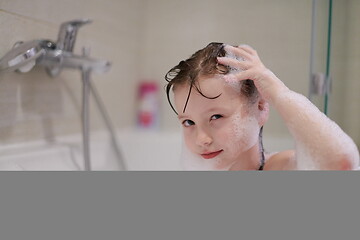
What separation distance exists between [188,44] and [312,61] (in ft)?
0.73

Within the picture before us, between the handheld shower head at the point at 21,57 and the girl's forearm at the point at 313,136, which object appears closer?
the girl's forearm at the point at 313,136

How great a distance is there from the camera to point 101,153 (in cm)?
119

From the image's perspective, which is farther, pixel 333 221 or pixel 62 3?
pixel 62 3

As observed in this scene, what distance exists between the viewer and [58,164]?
99 centimetres

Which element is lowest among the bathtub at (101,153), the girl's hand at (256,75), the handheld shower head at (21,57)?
the bathtub at (101,153)

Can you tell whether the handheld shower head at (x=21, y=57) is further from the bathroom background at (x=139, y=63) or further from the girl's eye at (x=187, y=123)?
the girl's eye at (x=187, y=123)

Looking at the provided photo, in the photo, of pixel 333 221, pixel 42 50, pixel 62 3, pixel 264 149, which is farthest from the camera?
pixel 62 3

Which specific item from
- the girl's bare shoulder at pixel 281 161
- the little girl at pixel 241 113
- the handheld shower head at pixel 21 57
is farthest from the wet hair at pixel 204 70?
the handheld shower head at pixel 21 57

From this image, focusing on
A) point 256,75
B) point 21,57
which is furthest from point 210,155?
point 21,57

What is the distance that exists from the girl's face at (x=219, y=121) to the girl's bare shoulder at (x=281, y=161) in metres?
0.04

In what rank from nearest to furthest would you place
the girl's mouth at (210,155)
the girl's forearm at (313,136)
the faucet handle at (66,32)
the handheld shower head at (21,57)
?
the girl's forearm at (313,136) → the girl's mouth at (210,155) → the handheld shower head at (21,57) → the faucet handle at (66,32)

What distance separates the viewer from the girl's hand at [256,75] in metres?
0.51

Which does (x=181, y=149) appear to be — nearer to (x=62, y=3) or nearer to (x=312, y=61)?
(x=312, y=61)

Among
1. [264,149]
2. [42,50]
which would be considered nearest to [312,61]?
[264,149]
